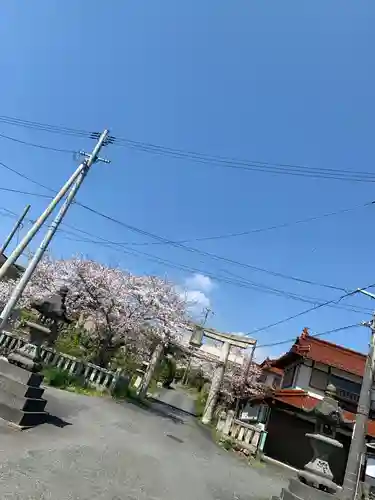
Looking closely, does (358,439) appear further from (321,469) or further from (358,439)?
(321,469)

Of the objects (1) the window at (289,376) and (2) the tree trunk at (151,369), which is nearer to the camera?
(2) the tree trunk at (151,369)

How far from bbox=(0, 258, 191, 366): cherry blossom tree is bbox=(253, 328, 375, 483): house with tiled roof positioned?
7.04 m

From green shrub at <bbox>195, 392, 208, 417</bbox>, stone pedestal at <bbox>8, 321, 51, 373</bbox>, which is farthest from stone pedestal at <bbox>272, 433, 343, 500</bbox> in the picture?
green shrub at <bbox>195, 392, 208, 417</bbox>

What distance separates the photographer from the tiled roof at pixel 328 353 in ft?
64.7

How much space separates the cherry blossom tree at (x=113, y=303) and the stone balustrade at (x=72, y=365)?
1.36 meters

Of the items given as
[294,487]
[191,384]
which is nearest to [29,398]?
[294,487]

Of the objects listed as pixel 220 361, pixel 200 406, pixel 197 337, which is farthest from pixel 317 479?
pixel 200 406

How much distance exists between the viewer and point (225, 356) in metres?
22.9

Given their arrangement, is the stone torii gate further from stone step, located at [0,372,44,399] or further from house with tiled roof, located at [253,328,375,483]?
stone step, located at [0,372,44,399]

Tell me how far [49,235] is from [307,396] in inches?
598

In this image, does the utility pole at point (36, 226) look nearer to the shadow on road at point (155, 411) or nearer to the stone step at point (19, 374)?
the stone step at point (19, 374)

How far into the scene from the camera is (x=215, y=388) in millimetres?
22328

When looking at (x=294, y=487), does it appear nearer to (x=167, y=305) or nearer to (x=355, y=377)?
(x=167, y=305)

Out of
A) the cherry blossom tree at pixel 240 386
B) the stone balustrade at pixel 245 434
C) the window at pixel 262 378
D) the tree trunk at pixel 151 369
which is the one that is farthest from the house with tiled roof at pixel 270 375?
the stone balustrade at pixel 245 434
